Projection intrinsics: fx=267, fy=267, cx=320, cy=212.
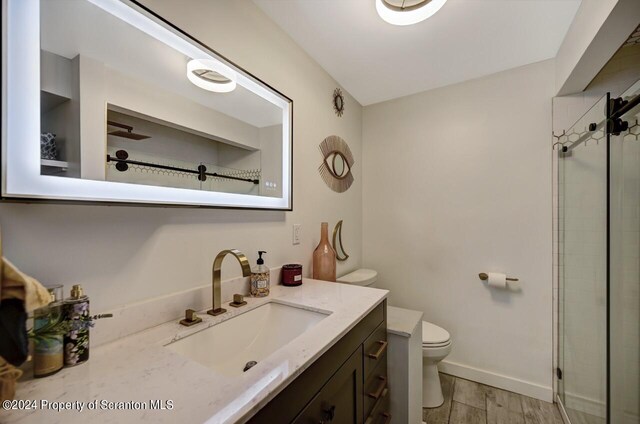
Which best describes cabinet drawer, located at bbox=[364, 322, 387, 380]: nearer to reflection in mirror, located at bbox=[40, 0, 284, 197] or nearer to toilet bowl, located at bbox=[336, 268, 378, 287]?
toilet bowl, located at bbox=[336, 268, 378, 287]

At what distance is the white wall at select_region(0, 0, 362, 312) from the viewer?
688 millimetres

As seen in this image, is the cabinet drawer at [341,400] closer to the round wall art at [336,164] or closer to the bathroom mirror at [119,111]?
the bathroom mirror at [119,111]

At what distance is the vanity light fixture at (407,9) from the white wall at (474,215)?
1027mm

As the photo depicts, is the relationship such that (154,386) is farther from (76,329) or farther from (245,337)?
(245,337)

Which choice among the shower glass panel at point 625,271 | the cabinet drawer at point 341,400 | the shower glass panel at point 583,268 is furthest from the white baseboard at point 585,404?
the cabinet drawer at point 341,400

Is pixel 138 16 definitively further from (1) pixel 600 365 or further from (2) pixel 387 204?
(1) pixel 600 365

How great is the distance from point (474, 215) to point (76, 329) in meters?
2.25

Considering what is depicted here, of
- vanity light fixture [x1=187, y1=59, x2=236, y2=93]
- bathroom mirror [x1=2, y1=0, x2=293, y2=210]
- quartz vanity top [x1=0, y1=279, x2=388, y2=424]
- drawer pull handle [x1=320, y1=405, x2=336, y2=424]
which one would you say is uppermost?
vanity light fixture [x1=187, y1=59, x2=236, y2=93]

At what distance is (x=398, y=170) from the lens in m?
2.34

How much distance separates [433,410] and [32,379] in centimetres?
198

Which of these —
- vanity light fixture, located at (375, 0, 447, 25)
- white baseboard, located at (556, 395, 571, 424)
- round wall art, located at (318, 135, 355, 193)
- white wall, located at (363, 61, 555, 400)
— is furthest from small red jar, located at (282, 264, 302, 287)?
white baseboard, located at (556, 395, 571, 424)

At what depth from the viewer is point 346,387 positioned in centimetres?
93

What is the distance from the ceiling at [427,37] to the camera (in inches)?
54.3

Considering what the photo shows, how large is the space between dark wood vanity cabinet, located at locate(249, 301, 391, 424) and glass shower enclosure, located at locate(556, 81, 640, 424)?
41.6 inches
